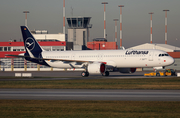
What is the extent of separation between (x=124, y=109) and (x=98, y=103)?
116 inches

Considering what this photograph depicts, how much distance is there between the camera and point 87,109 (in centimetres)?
1912

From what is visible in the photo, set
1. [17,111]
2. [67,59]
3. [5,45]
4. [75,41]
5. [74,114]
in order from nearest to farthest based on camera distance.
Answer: [74,114], [17,111], [67,59], [5,45], [75,41]

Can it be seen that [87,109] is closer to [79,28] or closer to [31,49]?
[31,49]

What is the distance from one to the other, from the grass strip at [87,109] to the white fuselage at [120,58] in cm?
3095

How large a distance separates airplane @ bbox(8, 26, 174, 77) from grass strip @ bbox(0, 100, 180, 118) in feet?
99.4

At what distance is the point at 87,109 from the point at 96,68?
32721 mm

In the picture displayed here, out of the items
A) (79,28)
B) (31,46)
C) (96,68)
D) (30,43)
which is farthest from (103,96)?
(79,28)

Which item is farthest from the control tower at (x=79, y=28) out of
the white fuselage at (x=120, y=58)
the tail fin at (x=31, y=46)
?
the white fuselage at (x=120, y=58)

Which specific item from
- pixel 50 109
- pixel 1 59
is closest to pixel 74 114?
pixel 50 109

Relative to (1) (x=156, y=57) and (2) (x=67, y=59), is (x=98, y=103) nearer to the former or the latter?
(1) (x=156, y=57)

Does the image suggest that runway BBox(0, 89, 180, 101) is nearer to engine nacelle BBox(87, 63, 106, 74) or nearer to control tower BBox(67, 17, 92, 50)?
engine nacelle BBox(87, 63, 106, 74)

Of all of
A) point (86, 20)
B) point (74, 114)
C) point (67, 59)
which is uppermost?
point (86, 20)

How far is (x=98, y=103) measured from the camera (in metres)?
21.5

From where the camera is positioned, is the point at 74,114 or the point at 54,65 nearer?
the point at 74,114
